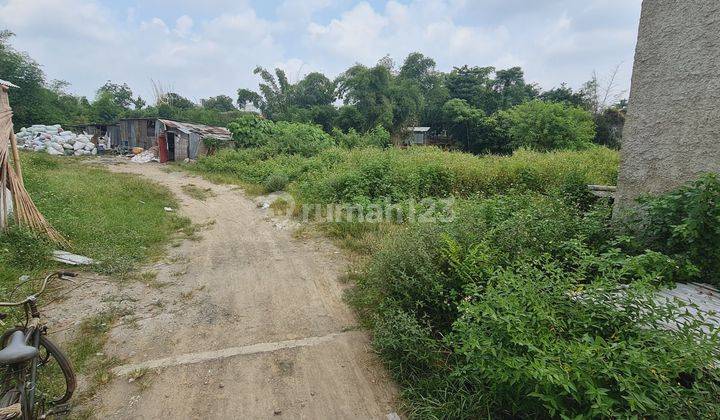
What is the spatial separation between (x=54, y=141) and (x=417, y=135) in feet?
81.5

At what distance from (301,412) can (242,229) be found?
523cm

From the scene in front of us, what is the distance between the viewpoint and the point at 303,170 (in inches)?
471

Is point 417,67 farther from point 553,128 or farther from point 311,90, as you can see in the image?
point 553,128

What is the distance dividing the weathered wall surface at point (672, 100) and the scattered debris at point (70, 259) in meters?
7.12

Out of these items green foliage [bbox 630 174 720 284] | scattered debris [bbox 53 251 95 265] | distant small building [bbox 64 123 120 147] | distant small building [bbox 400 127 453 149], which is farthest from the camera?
distant small building [bbox 400 127 453 149]

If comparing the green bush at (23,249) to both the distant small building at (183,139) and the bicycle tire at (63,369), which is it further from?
the distant small building at (183,139)

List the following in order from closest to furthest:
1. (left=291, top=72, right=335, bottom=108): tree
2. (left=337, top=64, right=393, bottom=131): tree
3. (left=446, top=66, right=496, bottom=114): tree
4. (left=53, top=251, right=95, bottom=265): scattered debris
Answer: (left=53, top=251, right=95, bottom=265): scattered debris, (left=337, top=64, right=393, bottom=131): tree, (left=446, top=66, right=496, bottom=114): tree, (left=291, top=72, right=335, bottom=108): tree

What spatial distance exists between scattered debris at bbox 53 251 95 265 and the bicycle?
2.47 meters

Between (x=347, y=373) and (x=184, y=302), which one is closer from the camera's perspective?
(x=347, y=373)

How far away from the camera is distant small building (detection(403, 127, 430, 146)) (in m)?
25.8

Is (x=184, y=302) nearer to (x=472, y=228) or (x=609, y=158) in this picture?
(x=472, y=228)

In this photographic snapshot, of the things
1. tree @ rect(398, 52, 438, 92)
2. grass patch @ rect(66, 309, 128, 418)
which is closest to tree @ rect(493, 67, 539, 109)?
tree @ rect(398, 52, 438, 92)

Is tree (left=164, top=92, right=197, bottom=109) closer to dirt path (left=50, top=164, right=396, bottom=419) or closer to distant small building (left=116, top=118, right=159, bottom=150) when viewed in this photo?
distant small building (left=116, top=118, right=159, bottom=150)

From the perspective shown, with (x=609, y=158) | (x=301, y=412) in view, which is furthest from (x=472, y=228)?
(x=609, y=158)
